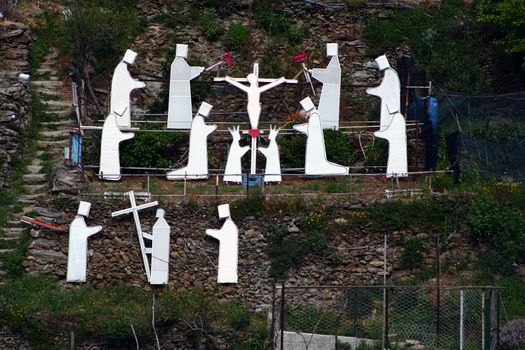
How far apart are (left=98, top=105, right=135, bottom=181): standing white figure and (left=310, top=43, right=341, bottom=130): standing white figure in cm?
486

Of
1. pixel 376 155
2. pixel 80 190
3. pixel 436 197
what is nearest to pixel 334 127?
pixel 376 155

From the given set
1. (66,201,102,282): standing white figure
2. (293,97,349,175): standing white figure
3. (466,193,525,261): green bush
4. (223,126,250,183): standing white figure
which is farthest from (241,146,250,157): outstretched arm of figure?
(466,193,525,261): green bush

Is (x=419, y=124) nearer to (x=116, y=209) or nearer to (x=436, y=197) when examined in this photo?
(x=436, y=197)

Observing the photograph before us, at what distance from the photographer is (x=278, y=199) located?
35.8 meters

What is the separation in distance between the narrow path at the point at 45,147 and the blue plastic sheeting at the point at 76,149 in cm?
56

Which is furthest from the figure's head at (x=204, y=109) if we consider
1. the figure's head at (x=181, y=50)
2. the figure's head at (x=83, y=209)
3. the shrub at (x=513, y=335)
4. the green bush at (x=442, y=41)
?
the shrub at (x=513, y=335)

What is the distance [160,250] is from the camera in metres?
35.1

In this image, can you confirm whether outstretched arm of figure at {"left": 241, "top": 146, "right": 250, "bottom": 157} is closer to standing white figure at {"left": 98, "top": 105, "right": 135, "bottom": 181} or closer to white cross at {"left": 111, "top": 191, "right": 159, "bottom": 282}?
white cross at {"left": 111, "top": 191, "right": 159, "bottom": 282}

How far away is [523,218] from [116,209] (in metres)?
8.98

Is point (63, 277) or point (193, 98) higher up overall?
point (193, 98)

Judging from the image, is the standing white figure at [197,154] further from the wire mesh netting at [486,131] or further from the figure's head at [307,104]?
the wire mesh netting at [486,131]

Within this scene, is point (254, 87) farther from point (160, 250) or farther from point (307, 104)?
point (160, 250)

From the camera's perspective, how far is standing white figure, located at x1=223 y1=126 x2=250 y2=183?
36.8 metres

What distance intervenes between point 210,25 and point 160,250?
28.7ft
